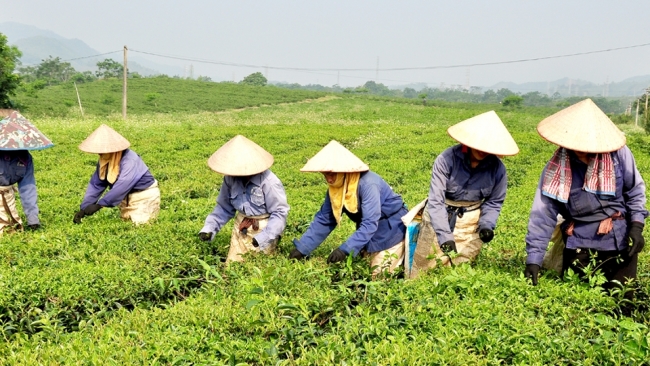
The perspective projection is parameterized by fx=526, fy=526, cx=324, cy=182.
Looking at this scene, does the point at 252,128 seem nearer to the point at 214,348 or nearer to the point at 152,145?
the point at 152,145

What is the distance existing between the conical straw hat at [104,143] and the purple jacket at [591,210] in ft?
16.1

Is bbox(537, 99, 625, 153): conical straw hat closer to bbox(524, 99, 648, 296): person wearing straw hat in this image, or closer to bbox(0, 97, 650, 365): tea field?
bbox(524, 99, 648, 296): person wearing straw hat

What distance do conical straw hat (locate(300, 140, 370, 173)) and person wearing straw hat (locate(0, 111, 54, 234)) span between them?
3607mm

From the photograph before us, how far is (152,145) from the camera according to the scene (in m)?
15.3

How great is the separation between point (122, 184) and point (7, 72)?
98.8 feet

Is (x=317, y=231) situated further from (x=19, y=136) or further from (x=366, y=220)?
(x=19, y=136)

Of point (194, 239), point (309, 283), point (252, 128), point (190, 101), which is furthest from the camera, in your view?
point (190, 101)

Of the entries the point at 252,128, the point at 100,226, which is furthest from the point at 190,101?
the point at 100,226

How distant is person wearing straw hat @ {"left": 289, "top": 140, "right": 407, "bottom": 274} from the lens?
4793mm

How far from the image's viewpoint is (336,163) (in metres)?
4.75

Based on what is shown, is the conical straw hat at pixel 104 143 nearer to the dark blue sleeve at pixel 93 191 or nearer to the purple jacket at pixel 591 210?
the dark blue sleeve at pixel 93 191

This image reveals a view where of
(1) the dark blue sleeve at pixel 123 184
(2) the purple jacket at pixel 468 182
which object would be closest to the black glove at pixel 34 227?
(1) the dark blue sleeve at pixel 123 184

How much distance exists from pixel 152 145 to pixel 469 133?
12.5 m

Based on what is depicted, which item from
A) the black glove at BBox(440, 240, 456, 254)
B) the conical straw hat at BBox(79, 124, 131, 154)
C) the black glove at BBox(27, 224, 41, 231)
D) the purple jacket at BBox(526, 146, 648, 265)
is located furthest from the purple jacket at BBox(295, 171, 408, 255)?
the black glove at BBox(27, 224, 41, 231)
